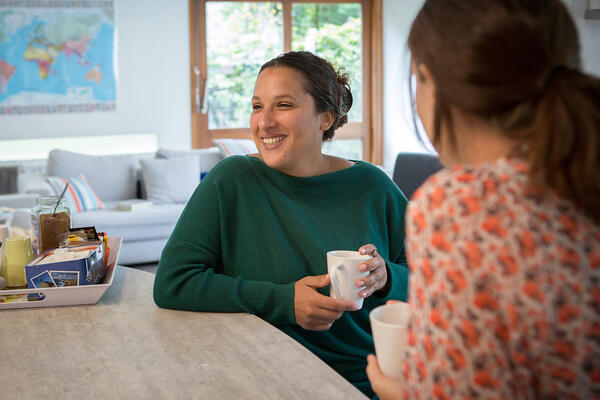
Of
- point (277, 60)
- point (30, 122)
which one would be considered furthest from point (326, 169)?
point (30, 122)

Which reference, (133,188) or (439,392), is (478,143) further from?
(133,188)

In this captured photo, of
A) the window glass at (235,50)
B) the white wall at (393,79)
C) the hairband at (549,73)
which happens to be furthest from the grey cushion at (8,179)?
the hairband at (549,73)

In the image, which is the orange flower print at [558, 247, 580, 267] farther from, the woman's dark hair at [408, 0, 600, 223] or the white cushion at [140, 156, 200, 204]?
the white cushion at [140, 156, 200, 204]

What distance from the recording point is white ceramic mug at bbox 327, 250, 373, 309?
1.23 meters

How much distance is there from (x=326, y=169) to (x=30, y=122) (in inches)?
213

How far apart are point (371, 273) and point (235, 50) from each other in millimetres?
6081

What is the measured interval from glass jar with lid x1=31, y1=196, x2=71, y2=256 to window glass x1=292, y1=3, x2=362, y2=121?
602cm

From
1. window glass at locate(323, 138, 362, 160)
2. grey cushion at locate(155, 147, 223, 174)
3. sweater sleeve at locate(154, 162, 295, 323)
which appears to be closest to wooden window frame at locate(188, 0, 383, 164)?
window glass at locate(323, 138, 362, 160)

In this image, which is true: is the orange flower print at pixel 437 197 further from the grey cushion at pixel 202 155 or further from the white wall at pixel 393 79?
the white wall at pixel 393 79

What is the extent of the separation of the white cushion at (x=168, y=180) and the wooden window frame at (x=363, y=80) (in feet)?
5.37

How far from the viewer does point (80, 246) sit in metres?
1.55

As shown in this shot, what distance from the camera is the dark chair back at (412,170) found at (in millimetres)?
2656

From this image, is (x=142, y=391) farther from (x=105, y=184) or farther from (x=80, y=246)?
(x=105, y=184)

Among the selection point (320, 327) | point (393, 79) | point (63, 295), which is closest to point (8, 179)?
point (393, 79)
